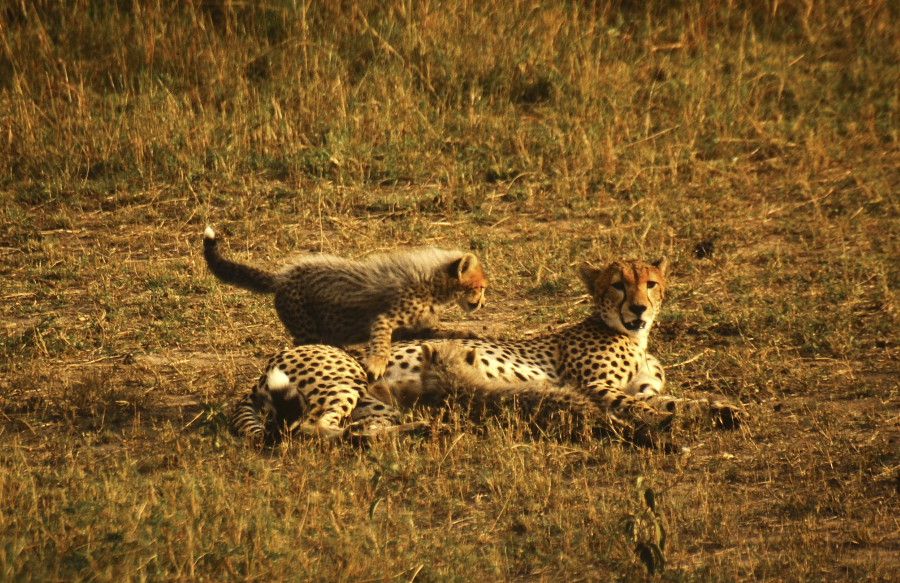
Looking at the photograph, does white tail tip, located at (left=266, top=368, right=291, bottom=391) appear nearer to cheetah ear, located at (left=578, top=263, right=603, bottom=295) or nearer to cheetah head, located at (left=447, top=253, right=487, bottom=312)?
cheetah head, located at (left=447, top=253, right=487, bottom=312)

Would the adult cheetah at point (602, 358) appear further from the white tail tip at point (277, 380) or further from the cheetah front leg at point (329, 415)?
the white tail tip at point (277, 380)

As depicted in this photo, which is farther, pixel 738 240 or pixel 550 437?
pixel 738 240

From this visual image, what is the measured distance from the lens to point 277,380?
4941 millimetres

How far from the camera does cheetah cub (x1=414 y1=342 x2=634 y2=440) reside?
489 centimetres

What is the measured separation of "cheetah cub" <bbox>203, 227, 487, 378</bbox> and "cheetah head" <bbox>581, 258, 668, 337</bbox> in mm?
643

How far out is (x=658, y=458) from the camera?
4668mm

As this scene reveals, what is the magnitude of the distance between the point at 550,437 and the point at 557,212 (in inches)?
119

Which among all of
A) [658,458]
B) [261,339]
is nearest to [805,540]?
[658,458]

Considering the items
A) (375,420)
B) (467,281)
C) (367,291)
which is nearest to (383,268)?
(367,291)

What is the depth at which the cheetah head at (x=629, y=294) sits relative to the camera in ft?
18.0

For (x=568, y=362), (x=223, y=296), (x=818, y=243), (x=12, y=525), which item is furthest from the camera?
(x=818, y=243)

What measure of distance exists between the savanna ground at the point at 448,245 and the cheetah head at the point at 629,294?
0.32m

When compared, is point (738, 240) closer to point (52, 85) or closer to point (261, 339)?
point (261, 339)

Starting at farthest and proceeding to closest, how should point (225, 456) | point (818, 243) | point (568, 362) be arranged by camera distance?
point (818, 243)
point (568, 362)
point (225, 456)
